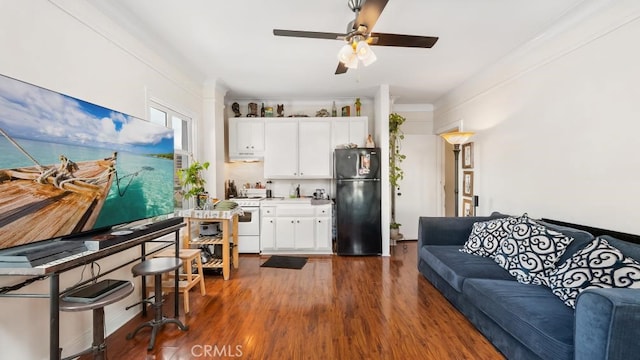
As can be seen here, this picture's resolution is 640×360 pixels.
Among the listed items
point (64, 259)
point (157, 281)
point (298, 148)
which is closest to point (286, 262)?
point (298, 148)

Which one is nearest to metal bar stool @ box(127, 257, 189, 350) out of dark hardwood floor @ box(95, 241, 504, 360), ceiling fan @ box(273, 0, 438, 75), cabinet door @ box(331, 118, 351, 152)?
dark hardwood floor @ box(95, 241, 504, 360)

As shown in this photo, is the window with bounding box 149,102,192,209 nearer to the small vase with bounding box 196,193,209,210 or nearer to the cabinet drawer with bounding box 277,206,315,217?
the small vase with bounding box 196,193,209,210

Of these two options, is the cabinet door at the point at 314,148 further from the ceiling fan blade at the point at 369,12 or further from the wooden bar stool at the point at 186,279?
the ceiling fan blade at the point at 369,12

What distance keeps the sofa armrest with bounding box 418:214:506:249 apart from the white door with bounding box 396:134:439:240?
1957 millimetres

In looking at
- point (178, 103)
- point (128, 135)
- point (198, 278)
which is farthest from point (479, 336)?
point (178, 103)

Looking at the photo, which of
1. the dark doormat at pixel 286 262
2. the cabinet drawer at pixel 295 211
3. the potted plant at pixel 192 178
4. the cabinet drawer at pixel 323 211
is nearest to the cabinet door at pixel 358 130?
the cabinet drawer at pixel 323 211

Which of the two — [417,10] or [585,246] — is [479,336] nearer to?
[585,246]

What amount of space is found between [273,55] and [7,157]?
2.46 meters

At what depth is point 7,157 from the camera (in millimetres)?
1304

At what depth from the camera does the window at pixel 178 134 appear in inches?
121

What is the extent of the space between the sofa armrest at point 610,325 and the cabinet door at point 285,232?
11.4 ft

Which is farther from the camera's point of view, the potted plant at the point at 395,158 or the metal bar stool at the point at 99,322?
the potted plant at the point at 395,158

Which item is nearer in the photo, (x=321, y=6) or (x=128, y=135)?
(x=128, y=135)

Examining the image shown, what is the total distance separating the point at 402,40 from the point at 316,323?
2.39 meters
